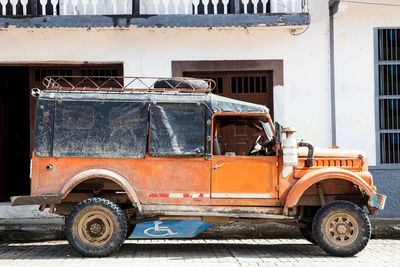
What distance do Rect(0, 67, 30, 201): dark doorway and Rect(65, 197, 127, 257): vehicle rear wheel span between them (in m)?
5.24

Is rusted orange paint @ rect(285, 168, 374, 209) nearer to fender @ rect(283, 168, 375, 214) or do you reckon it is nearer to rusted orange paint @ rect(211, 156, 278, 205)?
fender @ rect(283, 168, 375, 214)

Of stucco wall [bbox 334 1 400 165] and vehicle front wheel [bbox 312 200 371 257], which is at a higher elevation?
stucco wall [bbox 334 1 400 165]

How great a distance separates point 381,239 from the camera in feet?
34.2

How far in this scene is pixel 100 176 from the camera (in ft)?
26.1

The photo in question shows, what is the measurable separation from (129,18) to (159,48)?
36.9 inches

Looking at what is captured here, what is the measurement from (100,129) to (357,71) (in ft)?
18.5

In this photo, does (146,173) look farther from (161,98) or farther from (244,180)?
(244,180)

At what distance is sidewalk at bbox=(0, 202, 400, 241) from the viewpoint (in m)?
10.3

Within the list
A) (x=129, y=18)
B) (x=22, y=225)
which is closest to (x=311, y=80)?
(x=129, y=18)

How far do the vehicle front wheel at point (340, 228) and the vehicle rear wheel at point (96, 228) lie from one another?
9.20 feet

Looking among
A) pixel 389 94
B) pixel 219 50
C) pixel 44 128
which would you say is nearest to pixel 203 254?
pixel 44 128

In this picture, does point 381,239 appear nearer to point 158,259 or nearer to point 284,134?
point 284,134

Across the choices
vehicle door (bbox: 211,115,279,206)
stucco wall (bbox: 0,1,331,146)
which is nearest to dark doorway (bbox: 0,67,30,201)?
stucco wall (bbox: 0,1,331,146)

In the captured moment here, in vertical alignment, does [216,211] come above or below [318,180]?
below
